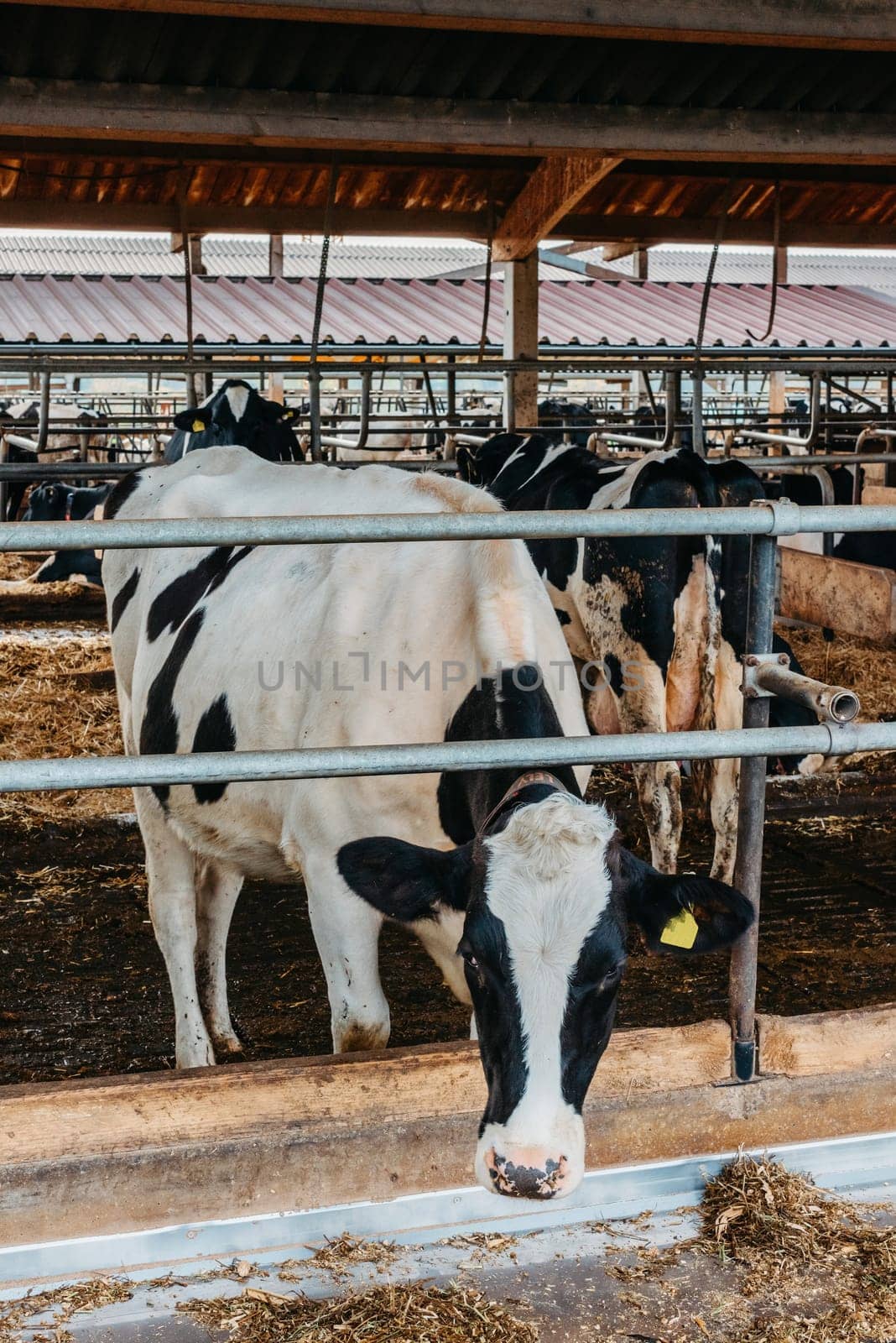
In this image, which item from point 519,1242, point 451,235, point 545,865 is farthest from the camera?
point 451,235

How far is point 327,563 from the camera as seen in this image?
9.83 ft

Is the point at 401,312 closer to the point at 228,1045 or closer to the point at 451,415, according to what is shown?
the point at 451,415

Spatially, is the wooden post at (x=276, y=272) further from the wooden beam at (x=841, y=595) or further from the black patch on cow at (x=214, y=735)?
the black patch on cow at (x=214, y=735)

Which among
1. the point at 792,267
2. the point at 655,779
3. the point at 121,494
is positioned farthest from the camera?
the point at 792,267

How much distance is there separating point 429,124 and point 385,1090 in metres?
4.10

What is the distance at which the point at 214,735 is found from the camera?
10.3 feet

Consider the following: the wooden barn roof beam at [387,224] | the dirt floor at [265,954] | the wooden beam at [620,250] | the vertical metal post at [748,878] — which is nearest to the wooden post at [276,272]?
A: the wooden beam at [620,250]

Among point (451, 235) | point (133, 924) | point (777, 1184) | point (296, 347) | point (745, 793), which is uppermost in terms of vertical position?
point (451, 235)

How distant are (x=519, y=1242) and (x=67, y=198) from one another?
7342mm

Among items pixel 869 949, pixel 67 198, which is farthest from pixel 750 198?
pixel 869 949

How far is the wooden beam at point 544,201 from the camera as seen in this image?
6.63m

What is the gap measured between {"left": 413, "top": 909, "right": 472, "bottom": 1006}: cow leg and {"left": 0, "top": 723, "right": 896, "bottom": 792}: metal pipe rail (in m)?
0.42

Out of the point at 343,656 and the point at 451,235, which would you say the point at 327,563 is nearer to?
the point at 343,656

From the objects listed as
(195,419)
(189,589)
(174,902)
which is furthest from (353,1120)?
(195,419)
